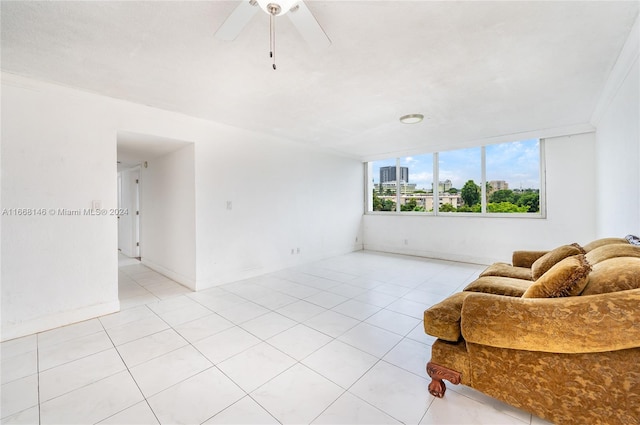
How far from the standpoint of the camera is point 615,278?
4.28ft

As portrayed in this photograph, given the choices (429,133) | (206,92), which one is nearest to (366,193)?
(429,133)

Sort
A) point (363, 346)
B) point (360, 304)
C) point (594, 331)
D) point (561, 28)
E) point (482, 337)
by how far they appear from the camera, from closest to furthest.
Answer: point (594, 331) → point (482, 337) → point (561, 28) → point (363, 346) → point (360, 304)

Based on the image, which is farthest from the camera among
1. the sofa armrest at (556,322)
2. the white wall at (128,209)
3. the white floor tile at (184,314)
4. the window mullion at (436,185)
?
the white wall at (128,209)

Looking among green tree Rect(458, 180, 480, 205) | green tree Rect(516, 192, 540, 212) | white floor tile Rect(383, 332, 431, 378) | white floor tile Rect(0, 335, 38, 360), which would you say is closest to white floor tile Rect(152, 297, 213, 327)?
white floor tile Rect(0, 335, 38, 360)

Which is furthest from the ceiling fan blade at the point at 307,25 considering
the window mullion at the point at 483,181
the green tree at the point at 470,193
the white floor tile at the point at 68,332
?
the green tree at the point at 470,193

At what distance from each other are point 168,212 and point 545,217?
20.8 feet

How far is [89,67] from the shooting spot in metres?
2.35

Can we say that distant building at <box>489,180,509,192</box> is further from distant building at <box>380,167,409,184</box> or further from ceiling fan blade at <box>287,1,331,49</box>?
ceiling fan blade at <box>287,1,331,49</box>

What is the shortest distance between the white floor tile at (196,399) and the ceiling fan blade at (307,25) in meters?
2.31

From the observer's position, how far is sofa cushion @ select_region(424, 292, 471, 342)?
5.25 feet

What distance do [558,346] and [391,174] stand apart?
18.1 feet

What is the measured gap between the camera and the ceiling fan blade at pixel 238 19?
4.83 feet

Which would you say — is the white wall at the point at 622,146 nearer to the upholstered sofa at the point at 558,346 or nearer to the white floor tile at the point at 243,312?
the upholstered sofa at the point at 558,346

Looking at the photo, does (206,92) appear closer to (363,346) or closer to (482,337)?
(363,346)
